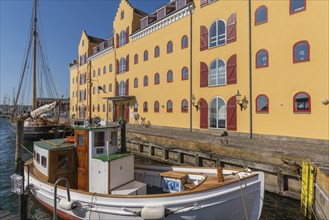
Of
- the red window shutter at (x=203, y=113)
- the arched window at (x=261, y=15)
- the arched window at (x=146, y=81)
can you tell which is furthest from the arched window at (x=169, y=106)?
the arched window at (x=261, y=15)

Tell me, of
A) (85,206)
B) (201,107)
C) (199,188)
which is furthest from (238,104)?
(85,206)

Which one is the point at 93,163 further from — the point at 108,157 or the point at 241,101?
the point at 241,101

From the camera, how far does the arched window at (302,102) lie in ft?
42.2

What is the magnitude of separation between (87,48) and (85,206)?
3868 centimetres

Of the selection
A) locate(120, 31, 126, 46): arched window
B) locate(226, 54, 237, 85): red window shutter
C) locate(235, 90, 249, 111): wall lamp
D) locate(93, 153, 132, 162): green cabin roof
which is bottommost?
locate(93, 153, 132, 162): green cabin roof

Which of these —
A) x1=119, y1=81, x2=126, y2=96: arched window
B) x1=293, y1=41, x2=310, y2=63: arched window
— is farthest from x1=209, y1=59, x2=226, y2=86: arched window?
x1=119, y1=81, x2=126, y2=96: arched window

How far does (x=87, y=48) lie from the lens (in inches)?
1593

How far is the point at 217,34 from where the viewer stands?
18188 mm

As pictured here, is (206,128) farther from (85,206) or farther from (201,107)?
(85,206)

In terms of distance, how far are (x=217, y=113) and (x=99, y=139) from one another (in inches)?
476

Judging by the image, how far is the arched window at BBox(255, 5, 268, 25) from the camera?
15.0 meters

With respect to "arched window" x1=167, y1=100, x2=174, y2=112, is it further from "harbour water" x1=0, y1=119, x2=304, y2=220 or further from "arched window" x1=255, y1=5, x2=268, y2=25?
"harbour water" x1=0, y1=119, x2=304, y2=220

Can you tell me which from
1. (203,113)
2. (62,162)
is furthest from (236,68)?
(62,162)

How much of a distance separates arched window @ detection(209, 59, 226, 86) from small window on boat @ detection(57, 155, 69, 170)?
13.4 m
